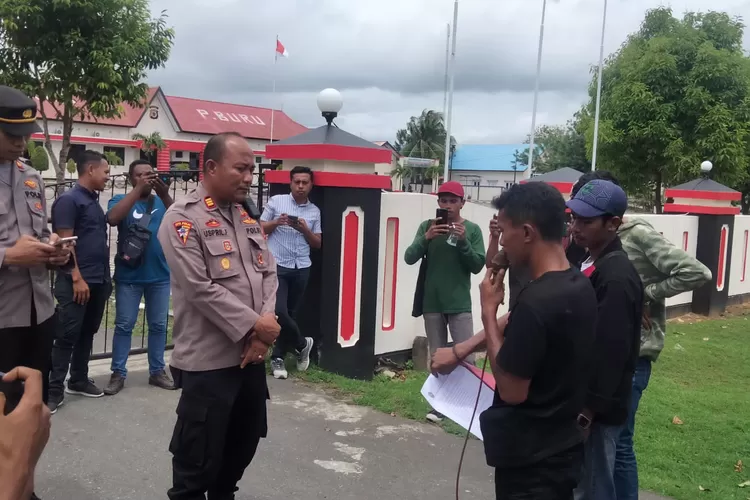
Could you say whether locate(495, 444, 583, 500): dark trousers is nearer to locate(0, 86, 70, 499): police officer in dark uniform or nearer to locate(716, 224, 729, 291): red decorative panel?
locate(0, 86, 70, 499): police officer in dark uniform

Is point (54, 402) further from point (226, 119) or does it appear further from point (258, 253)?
point (226, 119)

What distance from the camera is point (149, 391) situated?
17.9 ft

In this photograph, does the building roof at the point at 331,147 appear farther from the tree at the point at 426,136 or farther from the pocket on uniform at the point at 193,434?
the tree at the point at 426,136

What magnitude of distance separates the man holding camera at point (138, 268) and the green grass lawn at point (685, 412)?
1.35 metres

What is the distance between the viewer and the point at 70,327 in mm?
4941

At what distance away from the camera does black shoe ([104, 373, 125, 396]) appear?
530cm

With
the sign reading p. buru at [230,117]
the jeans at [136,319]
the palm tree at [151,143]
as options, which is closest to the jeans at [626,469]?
the jeans at [136,319]

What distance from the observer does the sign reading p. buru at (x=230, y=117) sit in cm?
5231

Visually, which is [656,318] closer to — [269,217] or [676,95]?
[269,217]

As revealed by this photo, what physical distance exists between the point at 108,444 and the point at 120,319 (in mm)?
1262

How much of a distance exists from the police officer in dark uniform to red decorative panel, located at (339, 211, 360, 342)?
10.1 feet

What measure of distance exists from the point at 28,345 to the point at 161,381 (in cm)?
229

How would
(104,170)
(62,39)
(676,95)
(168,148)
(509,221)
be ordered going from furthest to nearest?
1. (168,148)
2. (676,95)
3. (62,39)
4. (104,170)
5. (509,221)

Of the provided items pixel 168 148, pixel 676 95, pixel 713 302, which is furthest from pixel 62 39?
pixel 168 148
